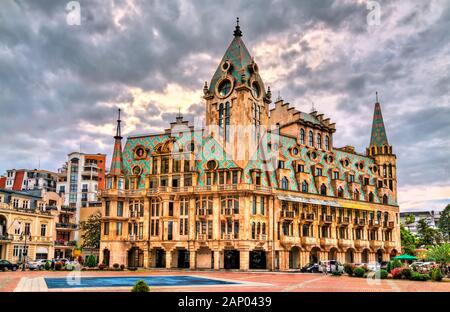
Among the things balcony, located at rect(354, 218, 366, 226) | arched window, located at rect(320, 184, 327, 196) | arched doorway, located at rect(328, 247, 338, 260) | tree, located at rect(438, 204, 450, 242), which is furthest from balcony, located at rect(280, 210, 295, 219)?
tree, located at rect(438, 204, 450, 242)

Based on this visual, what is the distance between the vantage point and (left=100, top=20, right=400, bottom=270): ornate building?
68.6 meters

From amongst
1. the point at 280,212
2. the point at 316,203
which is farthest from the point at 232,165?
the point at 316,203

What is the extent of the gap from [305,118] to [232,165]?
1925cm

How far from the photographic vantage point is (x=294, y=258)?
241ft

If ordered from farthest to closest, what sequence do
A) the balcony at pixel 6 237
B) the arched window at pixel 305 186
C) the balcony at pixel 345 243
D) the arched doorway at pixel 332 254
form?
the balcony at pixel 345 243 < the arched doorway at pixel 332 254 < the arched window at pixel 305 186 < the balcony at pixel 6 237

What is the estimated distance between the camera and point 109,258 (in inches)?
2904

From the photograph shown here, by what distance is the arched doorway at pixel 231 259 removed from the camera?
224 ft

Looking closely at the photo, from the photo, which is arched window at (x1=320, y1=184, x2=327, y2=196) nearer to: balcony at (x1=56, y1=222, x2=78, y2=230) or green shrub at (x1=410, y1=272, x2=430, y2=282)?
green shrub at (x1=410, y1=272, x2=430, y2=282)

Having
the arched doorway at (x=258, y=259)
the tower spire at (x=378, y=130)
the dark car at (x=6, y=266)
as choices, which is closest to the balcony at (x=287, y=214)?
the arched doorway at (x=258, y=259)

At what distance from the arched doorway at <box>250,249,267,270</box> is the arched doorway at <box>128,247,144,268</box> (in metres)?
16.7

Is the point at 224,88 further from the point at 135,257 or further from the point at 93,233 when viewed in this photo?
the point at 93,233

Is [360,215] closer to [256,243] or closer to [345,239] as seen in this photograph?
[345,239]

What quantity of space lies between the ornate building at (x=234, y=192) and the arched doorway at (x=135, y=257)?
0.56ft

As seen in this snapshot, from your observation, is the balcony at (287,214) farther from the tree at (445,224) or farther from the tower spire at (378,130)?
the tree at (445,224)
